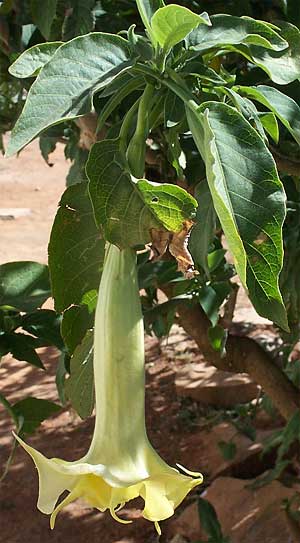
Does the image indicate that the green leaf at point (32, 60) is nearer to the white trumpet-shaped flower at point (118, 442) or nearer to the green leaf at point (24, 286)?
the white trumpet-shaped flower at point (118, 442)

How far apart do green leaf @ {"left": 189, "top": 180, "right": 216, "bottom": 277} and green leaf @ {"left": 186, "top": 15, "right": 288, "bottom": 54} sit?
216mm

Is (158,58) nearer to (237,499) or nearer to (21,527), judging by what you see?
(237,499)

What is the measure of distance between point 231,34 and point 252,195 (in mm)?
207

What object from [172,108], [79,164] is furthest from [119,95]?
[79,164]

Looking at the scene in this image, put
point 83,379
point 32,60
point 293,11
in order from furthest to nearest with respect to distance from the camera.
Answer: point 293,11
point 83,379
point 32,60

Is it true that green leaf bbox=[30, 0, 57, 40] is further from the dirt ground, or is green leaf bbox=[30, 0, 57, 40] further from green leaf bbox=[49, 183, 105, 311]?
the dirt ground

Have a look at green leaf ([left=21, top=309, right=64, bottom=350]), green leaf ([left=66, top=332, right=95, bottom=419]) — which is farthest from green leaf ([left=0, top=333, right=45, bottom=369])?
green leaf ([left=66, top=332, right=95, bottom=419])

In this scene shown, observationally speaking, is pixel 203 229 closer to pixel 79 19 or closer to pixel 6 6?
pixel 79 19

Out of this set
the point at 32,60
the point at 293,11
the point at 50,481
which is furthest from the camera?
the point at 293,11

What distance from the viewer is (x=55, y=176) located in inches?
382

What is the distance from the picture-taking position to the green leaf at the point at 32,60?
873mm

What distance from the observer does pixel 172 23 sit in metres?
0.83

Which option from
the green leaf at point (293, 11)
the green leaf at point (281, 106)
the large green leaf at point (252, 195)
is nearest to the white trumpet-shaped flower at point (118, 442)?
the large green leaf at point (252, 195)

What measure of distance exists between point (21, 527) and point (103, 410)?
9.89ft
